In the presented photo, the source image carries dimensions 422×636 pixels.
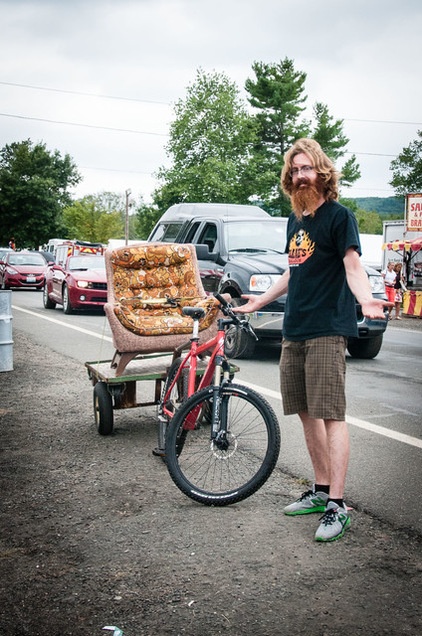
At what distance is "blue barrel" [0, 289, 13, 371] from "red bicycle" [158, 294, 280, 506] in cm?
509

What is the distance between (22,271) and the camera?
29.1 meters

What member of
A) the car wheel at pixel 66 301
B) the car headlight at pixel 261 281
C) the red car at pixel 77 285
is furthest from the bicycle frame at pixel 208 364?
the car wheel at pixel 66 301

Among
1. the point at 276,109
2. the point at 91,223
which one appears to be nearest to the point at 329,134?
the point at 276,109

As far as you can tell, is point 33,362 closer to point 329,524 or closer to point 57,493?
point 57,493

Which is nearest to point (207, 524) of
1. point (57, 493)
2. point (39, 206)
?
point (57, 493)

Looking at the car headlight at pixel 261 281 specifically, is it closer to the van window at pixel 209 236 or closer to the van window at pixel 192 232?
the van window at pixel 209 236

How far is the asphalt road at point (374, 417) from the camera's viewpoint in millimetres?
4820

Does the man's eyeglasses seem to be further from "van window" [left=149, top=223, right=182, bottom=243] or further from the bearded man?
"van window" [left=149, top=223, right=182, bottom=243]

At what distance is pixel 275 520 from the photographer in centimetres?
432

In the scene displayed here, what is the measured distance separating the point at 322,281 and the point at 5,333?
239 inches

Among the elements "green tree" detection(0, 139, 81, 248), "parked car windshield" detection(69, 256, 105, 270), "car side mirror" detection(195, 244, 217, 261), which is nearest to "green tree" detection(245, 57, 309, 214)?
"green tree" detection(0, 139, 81, 248)

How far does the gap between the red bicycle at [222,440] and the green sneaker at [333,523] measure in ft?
1.61

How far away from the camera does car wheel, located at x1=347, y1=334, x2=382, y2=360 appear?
37.0 ft

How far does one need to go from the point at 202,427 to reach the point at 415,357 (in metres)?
7.85
